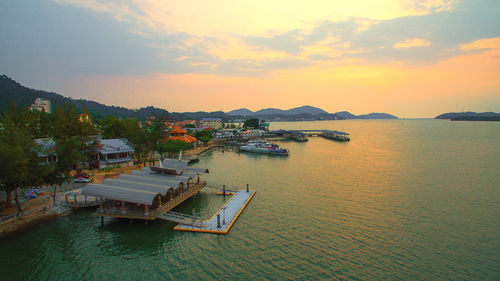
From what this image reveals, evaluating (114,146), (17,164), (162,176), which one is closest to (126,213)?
(162,176)

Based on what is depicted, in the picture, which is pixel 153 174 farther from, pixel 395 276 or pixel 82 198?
pixel 395 276

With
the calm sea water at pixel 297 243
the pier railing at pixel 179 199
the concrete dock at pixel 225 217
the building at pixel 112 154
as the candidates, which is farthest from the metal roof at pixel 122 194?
the building at pixel 112 154

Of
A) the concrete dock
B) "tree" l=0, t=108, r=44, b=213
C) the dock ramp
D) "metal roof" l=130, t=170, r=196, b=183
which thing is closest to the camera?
"tree" l=0, t=108, r=44, b=213

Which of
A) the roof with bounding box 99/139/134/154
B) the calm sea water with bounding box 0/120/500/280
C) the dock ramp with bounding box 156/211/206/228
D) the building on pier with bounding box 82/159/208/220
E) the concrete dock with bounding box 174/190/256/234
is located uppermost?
the roof with bounding box 99/139/134/154

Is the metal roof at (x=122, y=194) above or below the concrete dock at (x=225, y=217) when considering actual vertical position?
above

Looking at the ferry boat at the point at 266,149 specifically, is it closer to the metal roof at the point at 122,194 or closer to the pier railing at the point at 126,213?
the metal roof at the point at 122,194

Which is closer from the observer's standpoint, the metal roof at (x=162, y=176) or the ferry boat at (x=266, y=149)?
the metal roof at (x=162, y=176)

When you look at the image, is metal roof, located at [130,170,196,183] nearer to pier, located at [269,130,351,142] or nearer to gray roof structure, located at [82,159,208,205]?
gray roof structure, located at [82,159,208,205]

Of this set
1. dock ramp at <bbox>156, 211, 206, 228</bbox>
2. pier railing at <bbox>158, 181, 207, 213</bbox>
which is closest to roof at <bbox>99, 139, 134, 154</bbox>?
pier railing at <bbox>158, 181, 207, 213</bbox>
